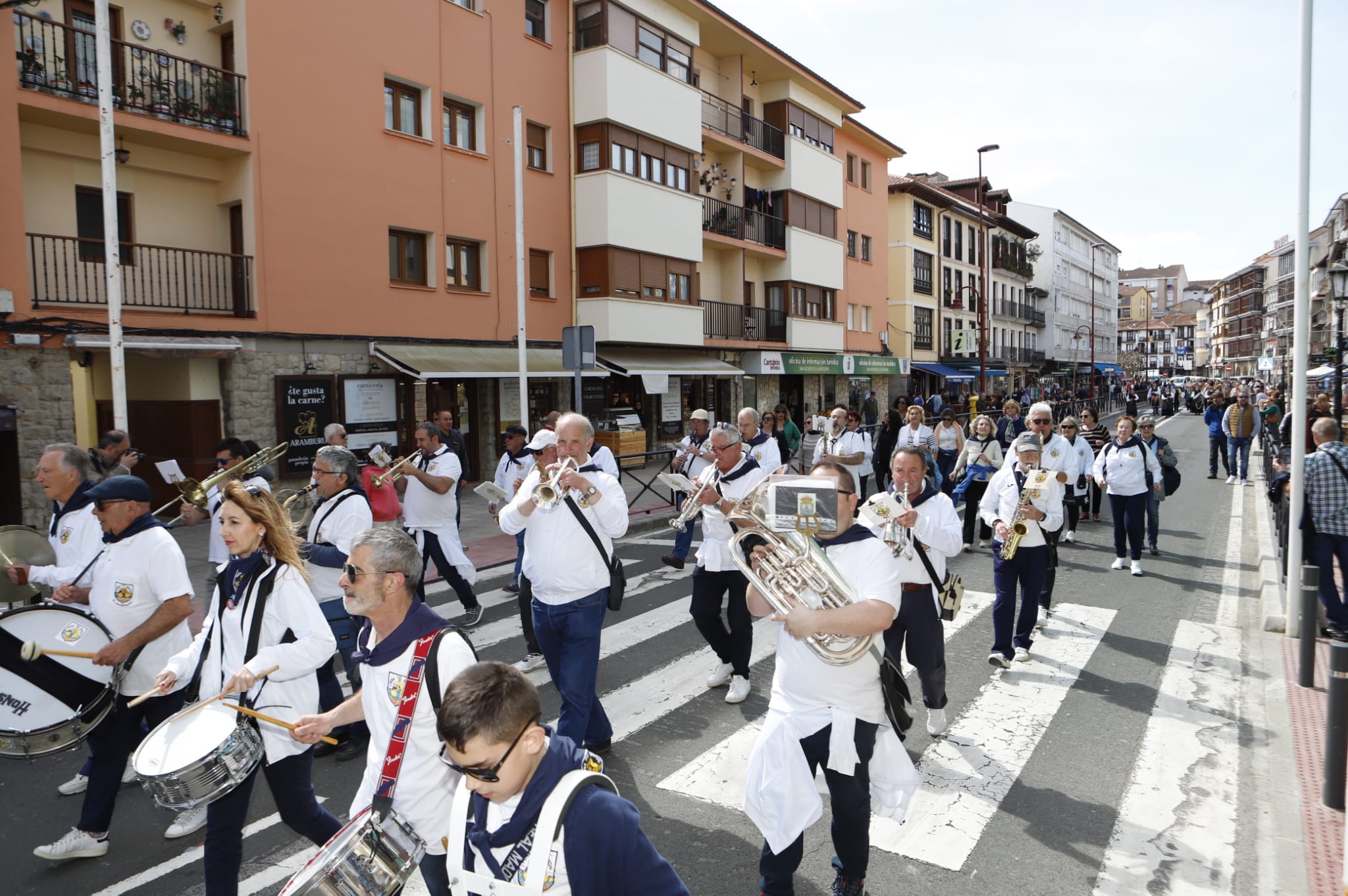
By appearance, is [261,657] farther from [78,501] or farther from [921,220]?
[921,220]

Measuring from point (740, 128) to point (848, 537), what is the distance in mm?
26245

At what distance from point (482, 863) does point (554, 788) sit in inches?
13.1

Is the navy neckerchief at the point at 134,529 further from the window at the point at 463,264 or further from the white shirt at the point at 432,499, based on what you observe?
the window at the point at 463,264

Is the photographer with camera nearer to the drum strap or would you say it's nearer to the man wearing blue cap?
the man wearing blue cap

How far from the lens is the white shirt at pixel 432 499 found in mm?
8250

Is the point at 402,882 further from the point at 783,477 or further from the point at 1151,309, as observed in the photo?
the point at 1151,309

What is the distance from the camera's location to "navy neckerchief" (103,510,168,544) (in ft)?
14.0

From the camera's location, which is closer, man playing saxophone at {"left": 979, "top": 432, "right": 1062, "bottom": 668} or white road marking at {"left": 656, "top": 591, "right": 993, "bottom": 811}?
white road marking at {"left": 656, "top": 591, "right": 993, "bottom": 811}

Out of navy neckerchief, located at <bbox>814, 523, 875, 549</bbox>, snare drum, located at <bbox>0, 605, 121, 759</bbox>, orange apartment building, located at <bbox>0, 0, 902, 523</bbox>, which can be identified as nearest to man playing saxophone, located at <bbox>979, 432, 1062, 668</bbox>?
navy neckerchief, located at <bbox>814, 523, 875, 549</bbox>

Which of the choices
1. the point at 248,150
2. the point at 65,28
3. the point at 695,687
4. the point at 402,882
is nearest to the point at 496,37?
the point at 248,150

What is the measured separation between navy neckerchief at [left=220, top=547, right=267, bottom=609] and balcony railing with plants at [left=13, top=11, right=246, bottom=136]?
12.4 m

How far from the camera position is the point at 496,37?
62.9ft

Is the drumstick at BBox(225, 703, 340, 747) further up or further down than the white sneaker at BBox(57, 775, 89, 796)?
further up

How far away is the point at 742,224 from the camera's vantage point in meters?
27.5
